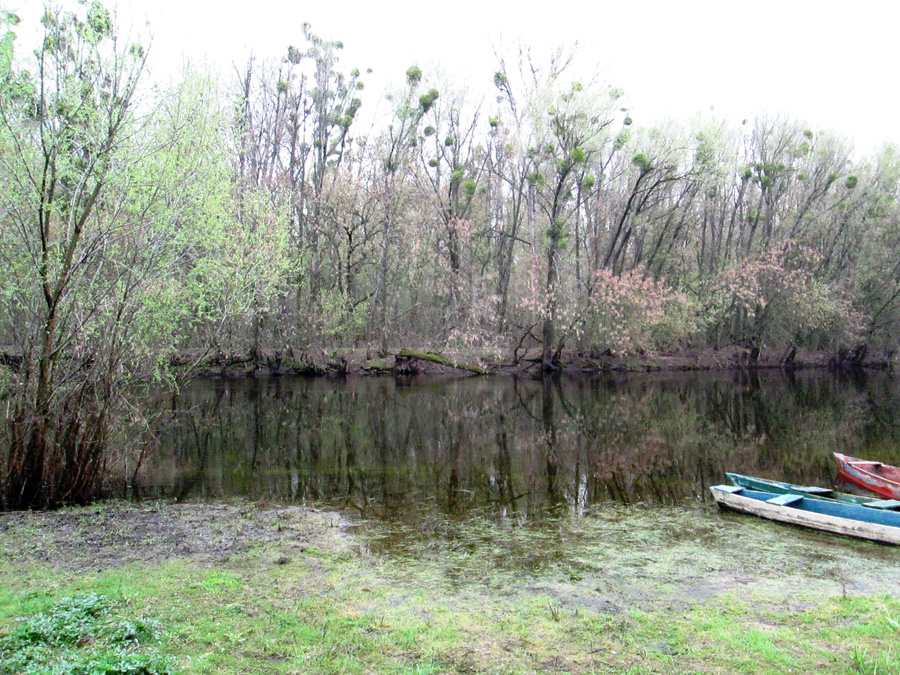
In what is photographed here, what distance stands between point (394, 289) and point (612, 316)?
14146 mm

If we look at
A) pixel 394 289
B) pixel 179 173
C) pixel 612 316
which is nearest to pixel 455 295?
pixel 394 289

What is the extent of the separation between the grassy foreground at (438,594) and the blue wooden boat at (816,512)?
249 millimetres

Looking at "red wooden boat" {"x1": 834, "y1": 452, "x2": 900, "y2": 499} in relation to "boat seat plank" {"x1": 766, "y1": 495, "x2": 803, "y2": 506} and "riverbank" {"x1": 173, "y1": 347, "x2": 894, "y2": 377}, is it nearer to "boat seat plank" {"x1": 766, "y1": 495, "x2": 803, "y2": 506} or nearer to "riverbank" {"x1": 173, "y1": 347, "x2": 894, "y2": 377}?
"boat seat plank" {"x1": 766, "y1": 495, "x2": 803, "y2": 506}

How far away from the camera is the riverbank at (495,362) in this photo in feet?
120

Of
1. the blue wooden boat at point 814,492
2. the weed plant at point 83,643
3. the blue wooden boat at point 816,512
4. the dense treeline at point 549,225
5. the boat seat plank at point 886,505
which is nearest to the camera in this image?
the weed plant at point 83,643

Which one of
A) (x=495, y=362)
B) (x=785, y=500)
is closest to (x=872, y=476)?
(x=785, y=500)

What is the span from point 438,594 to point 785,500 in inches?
258

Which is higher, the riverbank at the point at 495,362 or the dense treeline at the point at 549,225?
the dense treeline at the point at 549,225

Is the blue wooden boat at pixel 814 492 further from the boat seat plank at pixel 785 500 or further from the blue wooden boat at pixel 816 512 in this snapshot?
the blue wooden boat at pixel 816 512

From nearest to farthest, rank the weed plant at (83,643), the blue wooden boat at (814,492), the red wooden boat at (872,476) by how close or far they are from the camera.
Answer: the weed plant at (83,643), the blue wooden boat at (814,492), the red wooden boat at (872,476)

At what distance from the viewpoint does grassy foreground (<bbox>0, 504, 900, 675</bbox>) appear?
5074 millimetres

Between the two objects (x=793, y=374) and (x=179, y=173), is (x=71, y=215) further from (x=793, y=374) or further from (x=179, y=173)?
(x=793, y=374)

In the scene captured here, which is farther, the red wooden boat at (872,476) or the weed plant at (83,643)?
the red wooden boat at (872,476)

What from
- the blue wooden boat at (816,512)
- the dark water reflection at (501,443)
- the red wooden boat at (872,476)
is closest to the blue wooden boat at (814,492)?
the blue wooden boat at (816,512)
